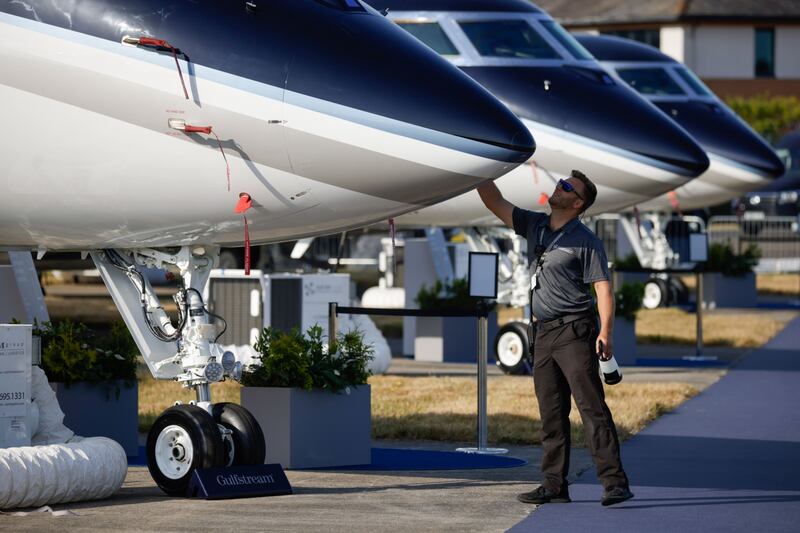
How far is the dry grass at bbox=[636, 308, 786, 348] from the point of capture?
72.3 ft

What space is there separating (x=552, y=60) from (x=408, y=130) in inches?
340

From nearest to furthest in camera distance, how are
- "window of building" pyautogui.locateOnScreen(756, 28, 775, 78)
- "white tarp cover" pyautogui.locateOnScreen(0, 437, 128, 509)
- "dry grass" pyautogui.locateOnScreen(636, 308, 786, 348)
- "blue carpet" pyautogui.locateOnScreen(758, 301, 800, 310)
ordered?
1. "white tarp cover" pyautogui.locateOnScreen(0, 437, 128, 509)
2. "dry grass" pyautogui.locateOnScreen(636, 308, 786, 348)
3. "blue carpet" pyautogui.locateOnScreen(758, 301, 800, 310)
4. "window of building" pyautogui.locateOnScreen(756, 28, 775, 78)

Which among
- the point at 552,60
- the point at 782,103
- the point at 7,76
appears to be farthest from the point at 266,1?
the point at 782,103

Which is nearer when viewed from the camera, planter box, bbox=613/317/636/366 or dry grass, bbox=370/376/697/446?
dry grass, bbox=370/376/697/446

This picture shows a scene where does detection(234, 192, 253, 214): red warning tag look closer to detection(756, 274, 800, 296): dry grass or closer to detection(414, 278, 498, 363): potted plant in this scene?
detection(414, 278, 498, 363): potted plant

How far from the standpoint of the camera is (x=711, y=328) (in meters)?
23.8

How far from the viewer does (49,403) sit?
952 centimetres

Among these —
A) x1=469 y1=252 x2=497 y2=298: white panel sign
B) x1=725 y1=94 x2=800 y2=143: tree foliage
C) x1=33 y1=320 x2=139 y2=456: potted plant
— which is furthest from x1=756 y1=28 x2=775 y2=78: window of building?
x1=33 y1=320 x2=139 y2=456: potted plant

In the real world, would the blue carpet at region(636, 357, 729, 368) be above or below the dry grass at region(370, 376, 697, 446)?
above

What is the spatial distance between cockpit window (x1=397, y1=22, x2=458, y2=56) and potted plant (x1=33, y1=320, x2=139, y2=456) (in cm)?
676

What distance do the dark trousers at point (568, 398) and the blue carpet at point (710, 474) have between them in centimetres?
23

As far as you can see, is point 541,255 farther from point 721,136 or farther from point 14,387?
point 721,136

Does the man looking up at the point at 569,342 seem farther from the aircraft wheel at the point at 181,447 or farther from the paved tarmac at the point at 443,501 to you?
the aircraft wheel at the point at 181,447

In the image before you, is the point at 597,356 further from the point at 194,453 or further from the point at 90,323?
the point at 90,323
